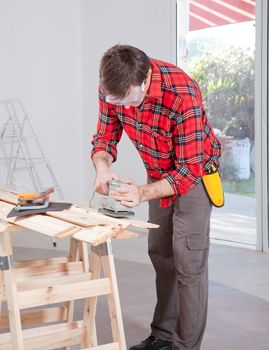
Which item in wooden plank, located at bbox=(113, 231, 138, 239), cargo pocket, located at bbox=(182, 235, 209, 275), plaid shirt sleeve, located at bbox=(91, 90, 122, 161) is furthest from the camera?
plaid shirt sleeve, located at bbox=(91, 90, 122, 161)

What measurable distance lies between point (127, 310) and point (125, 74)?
209 cm

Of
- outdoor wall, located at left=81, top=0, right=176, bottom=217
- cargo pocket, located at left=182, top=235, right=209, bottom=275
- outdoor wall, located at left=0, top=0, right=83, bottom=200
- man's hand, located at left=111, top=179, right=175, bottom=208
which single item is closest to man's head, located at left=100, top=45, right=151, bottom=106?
man's hand, located at left=111, top=179, right=175, bottom=208

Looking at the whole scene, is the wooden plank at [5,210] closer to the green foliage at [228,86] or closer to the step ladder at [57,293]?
the step ladder at [57,293]

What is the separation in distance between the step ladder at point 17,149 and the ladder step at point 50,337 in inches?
157

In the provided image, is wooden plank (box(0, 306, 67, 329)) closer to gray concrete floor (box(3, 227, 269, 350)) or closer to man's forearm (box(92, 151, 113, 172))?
gray concrete floor (box(3, 227, 269, 350))

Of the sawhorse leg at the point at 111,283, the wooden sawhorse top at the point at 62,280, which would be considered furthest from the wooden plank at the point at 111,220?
the sawhorse leg at the point at 111,283

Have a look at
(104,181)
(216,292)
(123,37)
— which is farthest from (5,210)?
(123,37)

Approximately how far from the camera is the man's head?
2.73 m

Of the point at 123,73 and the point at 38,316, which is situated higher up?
the point at 123,73

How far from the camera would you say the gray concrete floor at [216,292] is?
3.97 meters

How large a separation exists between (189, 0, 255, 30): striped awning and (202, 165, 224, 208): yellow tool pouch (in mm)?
3224

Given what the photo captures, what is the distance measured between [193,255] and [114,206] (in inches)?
19.2

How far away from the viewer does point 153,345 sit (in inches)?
141

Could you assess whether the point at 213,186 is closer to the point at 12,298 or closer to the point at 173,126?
the point at 173,126
